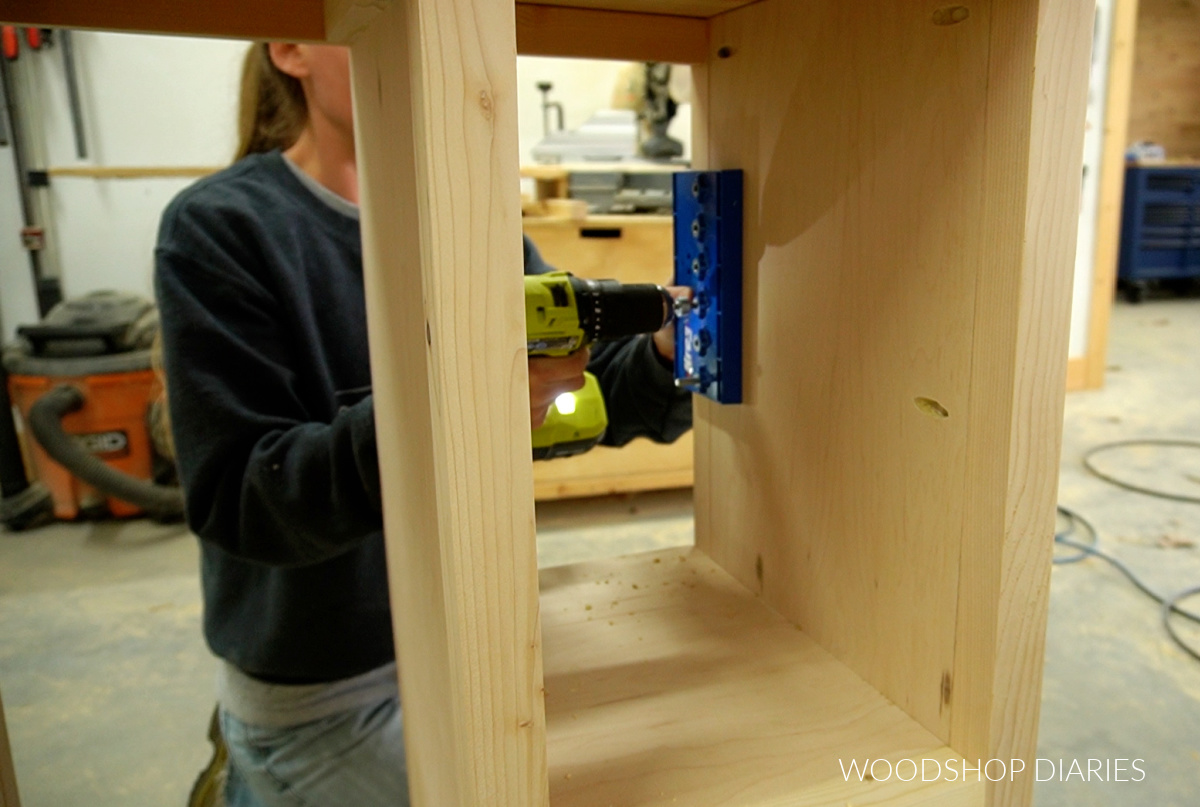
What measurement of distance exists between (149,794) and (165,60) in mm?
2439

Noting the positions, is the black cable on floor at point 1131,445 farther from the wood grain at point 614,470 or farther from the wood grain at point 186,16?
the wood grain at point 186,16

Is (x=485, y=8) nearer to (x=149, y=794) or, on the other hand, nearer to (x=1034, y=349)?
(x=1034, y=349)

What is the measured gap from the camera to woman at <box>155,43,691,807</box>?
78 centimetres

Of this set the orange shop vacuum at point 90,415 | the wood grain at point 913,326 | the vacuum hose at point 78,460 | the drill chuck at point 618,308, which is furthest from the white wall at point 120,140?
the wood grain at point 913,326

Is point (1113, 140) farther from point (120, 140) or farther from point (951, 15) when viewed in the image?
point (120, 140)

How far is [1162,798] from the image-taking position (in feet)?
4.35

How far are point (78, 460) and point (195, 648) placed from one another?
0.83 m

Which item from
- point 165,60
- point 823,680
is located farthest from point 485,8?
point 165,60

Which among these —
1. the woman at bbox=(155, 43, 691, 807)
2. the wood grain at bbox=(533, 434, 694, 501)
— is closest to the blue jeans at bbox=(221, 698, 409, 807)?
the woman at bbox=(155, 43, 691, 807)

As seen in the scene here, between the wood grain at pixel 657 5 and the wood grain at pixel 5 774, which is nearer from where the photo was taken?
the wood grain at pixel 5 774

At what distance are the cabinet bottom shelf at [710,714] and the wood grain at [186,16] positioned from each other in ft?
1.58

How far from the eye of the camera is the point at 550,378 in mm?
714

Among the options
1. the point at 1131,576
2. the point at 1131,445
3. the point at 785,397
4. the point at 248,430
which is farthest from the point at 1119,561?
the point at 248,430

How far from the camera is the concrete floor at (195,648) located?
1.46 m
